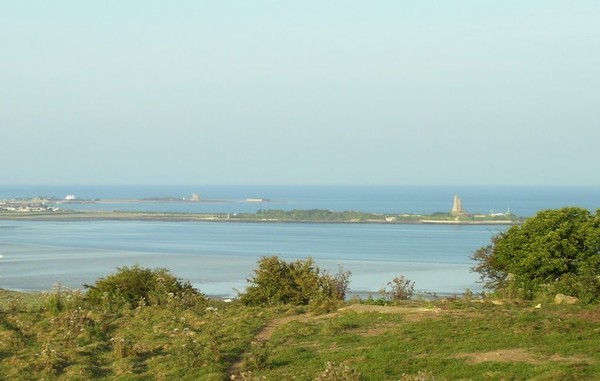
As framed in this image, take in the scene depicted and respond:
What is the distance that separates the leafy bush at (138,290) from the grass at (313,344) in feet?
7.89

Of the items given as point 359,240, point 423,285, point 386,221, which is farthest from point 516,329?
point 386,221

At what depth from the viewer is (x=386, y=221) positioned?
12212 centimetres

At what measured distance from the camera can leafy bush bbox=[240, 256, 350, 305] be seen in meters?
23.1

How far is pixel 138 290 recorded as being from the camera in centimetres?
2323

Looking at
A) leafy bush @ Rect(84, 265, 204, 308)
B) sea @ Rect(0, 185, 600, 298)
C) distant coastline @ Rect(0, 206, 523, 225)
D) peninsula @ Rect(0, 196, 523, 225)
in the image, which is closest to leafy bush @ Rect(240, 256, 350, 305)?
leafy bush @ Rect(84, 265, 204, 308)

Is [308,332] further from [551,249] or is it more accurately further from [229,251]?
[229,251]

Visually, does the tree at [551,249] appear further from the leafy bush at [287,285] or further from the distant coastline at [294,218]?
the distant coastline at [294,218]

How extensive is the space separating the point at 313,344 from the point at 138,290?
9238 mm

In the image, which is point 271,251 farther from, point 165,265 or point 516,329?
point 516,329

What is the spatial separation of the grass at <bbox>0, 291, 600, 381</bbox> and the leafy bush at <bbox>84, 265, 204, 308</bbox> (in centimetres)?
241

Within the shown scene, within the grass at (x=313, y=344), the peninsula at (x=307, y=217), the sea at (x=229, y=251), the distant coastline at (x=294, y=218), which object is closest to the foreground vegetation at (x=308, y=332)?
the grass at (x=313, y=344)

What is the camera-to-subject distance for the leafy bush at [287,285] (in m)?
23.1

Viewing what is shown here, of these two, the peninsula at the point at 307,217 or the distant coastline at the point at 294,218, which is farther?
the distant coastline at the point at 294,218

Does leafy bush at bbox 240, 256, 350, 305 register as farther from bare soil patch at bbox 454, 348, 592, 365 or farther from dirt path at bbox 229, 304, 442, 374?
bare soil patch at bbox 454, 348, 592, 365
